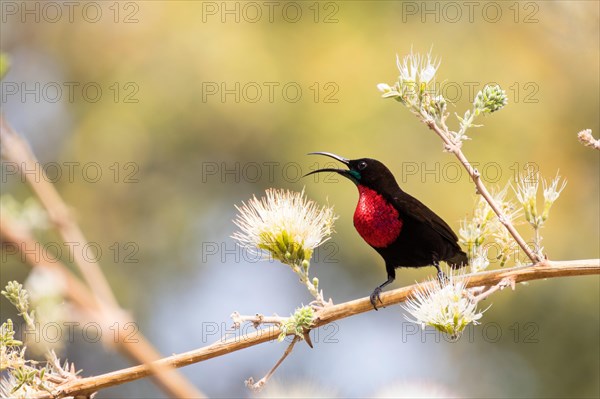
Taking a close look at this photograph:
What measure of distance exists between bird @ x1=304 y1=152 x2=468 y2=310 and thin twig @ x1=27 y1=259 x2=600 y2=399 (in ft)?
2.49

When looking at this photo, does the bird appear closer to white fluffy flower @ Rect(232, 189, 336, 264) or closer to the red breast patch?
the red breast patch

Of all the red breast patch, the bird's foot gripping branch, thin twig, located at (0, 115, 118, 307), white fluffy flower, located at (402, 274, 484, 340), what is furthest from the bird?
thin twig, located at (0, 115, 118, 307)

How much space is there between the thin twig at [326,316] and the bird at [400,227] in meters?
0.76

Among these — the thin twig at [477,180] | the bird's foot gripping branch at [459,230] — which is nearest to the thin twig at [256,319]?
the bird's foot gripping branch at [459,230]

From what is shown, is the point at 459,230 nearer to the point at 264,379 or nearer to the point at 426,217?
the point at 264,379

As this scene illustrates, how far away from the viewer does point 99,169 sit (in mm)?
7762

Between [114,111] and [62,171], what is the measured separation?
2.45 ft

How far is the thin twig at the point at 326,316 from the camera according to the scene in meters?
1.27

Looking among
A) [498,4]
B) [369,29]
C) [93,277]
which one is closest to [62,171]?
[369,29]

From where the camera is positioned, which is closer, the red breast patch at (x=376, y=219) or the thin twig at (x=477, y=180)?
the thin twig at (x=477, y=180)

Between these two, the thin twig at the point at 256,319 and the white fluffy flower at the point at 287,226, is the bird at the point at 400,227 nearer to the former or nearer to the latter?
the white fluffy flower at the point at 287,226

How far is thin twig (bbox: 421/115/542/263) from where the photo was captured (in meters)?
1.41

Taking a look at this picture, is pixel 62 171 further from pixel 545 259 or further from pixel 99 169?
pixel 545 259

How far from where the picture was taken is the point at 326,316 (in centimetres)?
154
